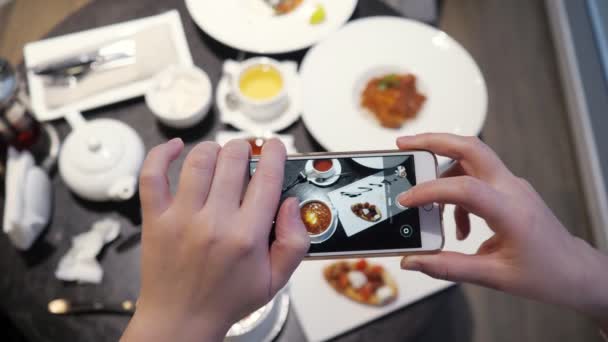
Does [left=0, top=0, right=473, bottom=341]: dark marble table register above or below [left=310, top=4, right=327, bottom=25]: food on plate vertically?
below

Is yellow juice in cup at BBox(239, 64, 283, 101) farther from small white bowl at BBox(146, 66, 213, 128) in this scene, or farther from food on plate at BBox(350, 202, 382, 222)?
food on plate at BBox(350, 202, 382, 222)

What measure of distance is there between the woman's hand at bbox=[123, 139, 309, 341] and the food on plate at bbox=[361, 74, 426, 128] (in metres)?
0.50

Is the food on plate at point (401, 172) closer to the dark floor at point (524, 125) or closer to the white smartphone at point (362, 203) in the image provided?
the white smartphone at point (362, 203)

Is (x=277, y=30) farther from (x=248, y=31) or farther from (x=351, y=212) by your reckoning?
(x=351, y=212)

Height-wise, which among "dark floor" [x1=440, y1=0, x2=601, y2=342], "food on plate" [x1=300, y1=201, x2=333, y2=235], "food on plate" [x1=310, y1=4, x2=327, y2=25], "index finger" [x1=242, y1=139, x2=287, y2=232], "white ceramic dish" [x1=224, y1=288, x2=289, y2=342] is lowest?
"dark floor" [x1=440, y1=0, x2=601, y2=342]

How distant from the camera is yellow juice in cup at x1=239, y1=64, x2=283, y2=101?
946 millimetres

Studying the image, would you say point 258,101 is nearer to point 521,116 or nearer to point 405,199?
point 405,199

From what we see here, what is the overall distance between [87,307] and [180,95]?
1.39 feet

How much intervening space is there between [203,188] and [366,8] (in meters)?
0.74

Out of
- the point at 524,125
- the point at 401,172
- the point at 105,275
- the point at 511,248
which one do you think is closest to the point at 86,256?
the point at 105,275

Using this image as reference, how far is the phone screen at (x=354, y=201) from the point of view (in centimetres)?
63

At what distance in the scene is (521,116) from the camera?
178cm

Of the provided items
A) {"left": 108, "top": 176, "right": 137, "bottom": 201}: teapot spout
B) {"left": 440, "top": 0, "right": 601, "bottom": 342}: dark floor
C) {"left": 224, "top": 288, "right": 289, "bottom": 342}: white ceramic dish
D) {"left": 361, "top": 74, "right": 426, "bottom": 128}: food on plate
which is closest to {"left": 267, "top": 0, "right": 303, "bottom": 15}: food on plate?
{"left": 361, "top": 74, "right": 426, "bottom": 128}: food on plate

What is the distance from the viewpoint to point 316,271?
83cm
